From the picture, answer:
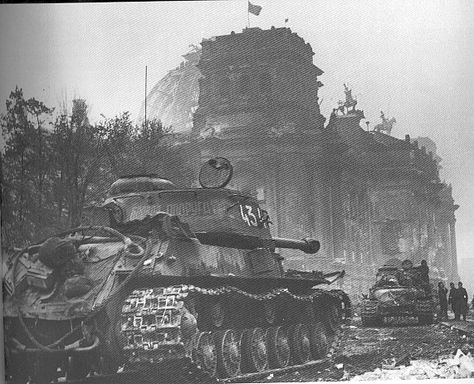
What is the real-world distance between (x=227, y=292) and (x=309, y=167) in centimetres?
160

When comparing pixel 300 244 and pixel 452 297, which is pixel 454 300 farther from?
pixel 300 244

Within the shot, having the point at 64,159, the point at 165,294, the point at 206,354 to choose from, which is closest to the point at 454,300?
the point at 206,354

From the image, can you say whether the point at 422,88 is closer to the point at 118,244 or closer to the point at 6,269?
the point at 118,244

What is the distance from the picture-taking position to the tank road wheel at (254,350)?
8352 mm

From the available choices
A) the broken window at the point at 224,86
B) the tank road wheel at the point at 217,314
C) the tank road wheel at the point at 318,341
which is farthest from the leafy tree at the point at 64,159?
the tank road wheel at the point at 318,341

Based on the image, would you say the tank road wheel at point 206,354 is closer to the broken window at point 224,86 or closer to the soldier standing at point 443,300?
the soldier standing at point 443,300

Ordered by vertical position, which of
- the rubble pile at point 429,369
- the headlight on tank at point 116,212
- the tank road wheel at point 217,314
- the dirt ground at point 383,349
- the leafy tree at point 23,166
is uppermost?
the leafy tree at point 23,166

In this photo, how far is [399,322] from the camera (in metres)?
8.88

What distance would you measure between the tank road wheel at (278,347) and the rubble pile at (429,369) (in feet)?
2.26

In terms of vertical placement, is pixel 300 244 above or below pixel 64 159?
below

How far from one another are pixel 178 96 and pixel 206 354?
2.54 metres

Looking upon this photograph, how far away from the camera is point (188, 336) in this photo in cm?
772

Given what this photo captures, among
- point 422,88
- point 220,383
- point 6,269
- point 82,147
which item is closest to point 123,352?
point 220,383

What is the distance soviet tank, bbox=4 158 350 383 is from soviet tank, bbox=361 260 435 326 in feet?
0.85
